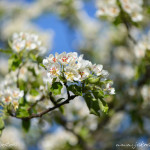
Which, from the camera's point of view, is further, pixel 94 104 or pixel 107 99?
pixel 107 99

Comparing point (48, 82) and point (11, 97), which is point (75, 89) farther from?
point (11, 97)

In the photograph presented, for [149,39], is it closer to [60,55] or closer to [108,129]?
[60,55]

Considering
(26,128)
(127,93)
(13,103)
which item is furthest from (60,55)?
(127,93)

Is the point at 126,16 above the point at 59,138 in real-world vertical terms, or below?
above

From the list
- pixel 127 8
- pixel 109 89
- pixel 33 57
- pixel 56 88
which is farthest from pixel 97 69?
pixel 127 8

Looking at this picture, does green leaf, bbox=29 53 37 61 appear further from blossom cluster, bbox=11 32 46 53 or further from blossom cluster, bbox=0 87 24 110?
blossom cluster, bbox=0 87 24 110

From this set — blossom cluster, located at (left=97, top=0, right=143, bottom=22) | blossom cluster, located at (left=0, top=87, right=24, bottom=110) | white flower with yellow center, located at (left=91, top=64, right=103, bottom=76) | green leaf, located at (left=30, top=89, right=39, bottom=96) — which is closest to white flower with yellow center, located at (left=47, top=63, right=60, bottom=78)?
white flower with yellow center, located at (left=91, top=64, right=103, bottom=76)

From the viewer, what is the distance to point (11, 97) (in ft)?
5.31

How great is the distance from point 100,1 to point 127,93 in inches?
48.3

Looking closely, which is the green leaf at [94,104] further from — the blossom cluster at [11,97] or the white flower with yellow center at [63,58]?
the blossom cluster at [11,97]

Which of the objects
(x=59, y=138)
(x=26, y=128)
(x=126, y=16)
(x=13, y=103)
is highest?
(x=126, y=16)

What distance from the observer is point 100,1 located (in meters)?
2.39

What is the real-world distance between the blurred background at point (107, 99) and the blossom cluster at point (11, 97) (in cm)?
50

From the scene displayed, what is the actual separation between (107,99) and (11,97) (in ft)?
4.43
